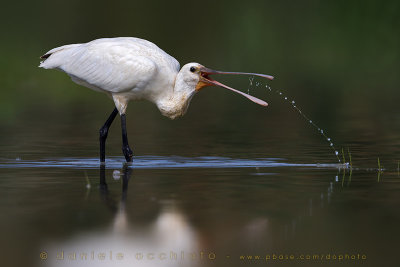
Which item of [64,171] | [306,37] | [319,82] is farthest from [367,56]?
[64,171]

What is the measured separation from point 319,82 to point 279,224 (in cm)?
1595

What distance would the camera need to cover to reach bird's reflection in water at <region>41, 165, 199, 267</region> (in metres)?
7.26

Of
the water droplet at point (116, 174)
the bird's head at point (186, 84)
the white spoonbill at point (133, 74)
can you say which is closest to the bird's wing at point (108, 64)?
the white spoonbill at point (133, 74)

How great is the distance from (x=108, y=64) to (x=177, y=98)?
35.4 inches

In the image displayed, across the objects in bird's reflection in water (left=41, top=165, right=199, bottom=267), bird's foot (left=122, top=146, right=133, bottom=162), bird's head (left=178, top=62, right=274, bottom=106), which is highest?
bird's head (left=178, top=62, right=274, bottom=106)

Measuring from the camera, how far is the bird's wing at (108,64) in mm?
12484

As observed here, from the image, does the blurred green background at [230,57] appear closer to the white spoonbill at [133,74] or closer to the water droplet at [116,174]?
the white spoonbill at [133,74]

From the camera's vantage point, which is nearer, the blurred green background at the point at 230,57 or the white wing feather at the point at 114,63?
the white wing feather at the point at 114,63

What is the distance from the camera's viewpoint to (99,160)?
12.4m

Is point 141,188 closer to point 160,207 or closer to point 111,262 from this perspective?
point 160,207

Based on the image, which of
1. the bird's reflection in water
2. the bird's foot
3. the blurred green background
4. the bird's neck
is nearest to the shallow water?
the bird's reflection in water

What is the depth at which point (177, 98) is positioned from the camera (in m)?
12.7

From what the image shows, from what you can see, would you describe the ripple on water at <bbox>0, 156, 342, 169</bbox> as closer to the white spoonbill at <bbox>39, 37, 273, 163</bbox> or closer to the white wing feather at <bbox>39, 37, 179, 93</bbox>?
the white spoonbill at <bbox>39, 37, 273, 163</bbox>

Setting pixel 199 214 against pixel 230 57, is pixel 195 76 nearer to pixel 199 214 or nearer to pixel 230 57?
pixel 199 214
